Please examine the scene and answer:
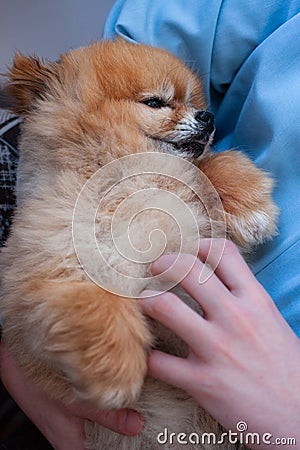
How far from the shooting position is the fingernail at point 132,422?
2.57ft

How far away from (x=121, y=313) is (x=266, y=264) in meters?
0.36

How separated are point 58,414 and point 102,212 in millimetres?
457

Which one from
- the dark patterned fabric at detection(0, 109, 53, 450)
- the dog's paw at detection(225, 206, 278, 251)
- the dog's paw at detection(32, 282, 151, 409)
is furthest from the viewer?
the dark patterned fabric at detection(0, 109, 53, 450)

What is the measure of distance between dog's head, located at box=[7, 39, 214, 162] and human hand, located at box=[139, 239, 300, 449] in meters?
0.27

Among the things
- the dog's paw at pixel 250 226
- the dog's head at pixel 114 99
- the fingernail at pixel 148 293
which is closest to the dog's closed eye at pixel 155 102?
the dog's head at pixel 114 99

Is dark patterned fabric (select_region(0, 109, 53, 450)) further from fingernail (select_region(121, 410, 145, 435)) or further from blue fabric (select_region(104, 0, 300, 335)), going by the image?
fingernail (select_region(121, 410, 145, 435))

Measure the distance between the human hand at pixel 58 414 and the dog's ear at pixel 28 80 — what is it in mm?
525

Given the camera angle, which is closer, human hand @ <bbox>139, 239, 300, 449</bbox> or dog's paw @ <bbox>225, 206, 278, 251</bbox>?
human hand @ <bbox>139, 239, 300, 449</bbox>

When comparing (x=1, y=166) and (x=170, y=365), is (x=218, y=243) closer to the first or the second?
(x=170, y=365)

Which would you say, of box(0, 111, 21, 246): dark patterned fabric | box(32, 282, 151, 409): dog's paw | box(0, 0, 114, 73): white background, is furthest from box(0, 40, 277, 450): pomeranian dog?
box(0, 0, 114, 73): white background

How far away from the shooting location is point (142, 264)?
80cm

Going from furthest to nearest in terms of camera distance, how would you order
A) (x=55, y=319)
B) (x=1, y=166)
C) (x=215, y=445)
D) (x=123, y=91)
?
(x=1, y=166) < (x=123, y=91) < (x=215, y=445) < (x=55, y=319)

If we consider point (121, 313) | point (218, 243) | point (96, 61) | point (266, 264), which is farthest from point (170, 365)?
point (96, 61)

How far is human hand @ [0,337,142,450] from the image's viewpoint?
0.79 metres
